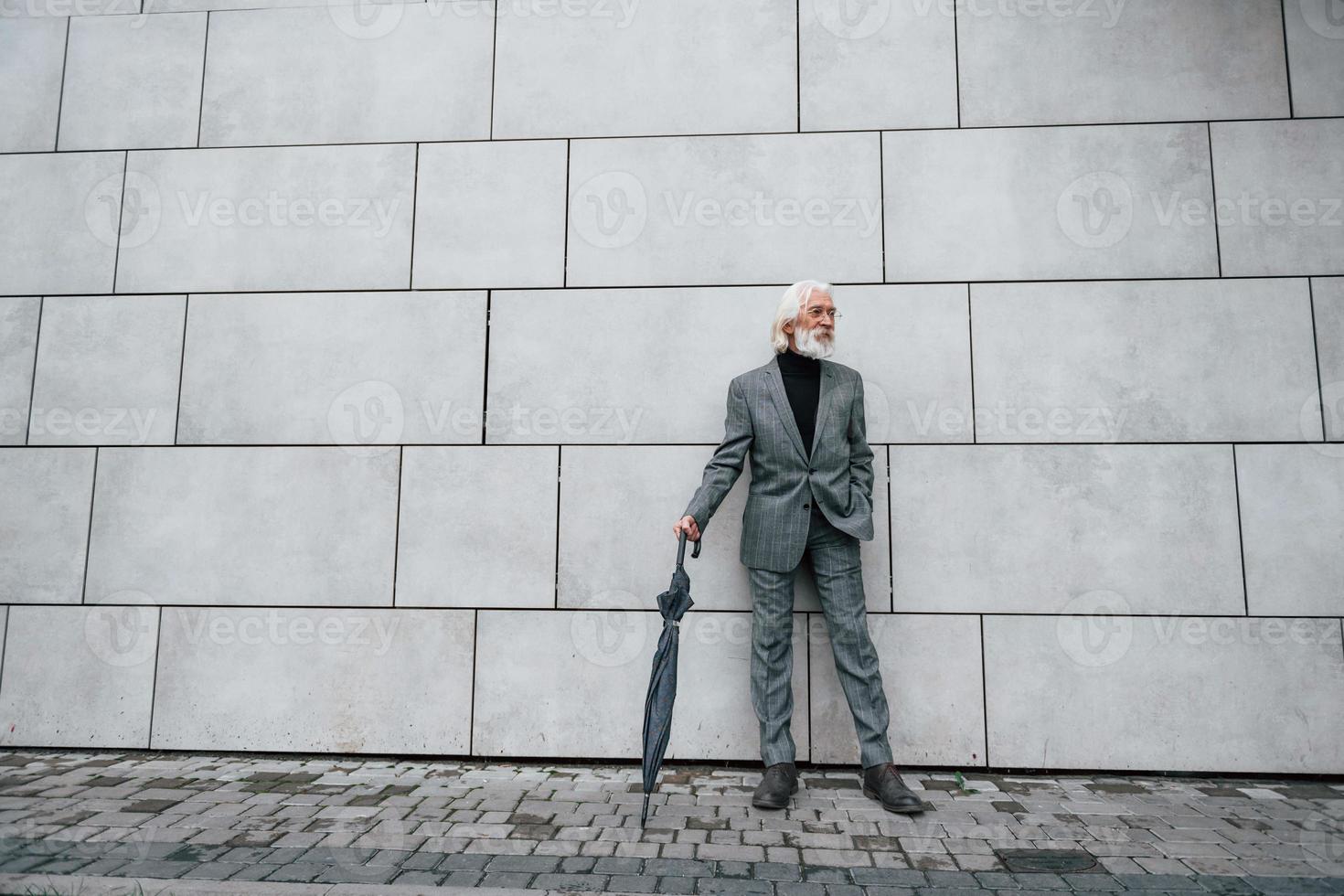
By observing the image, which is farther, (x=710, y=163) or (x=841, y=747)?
(x=710, y=163)

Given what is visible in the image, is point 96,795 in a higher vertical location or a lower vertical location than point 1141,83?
lower

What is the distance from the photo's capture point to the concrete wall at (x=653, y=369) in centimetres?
447

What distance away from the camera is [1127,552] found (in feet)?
14.7

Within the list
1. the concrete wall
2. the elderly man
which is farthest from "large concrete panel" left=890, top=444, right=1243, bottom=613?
the elderly man

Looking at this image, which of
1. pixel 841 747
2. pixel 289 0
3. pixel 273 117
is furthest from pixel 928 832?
pixel 289 0

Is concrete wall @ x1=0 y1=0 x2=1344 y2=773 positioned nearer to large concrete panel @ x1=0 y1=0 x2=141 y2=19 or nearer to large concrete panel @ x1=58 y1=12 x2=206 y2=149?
large concrete panel @ x1=58 y1=12 x2=206 y2=149

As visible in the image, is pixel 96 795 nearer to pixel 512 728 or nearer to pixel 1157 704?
pixel 512 728

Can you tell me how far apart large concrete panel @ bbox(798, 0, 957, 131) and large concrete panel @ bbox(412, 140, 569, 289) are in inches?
66.3

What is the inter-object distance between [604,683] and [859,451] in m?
1.99

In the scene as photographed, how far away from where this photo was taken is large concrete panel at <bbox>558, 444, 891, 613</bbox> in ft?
15.1

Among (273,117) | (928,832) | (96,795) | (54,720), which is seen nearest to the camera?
(928,832)

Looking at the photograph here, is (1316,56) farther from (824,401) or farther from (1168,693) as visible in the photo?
(1168,693)

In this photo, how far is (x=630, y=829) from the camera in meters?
3.47

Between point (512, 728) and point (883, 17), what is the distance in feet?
16.2
